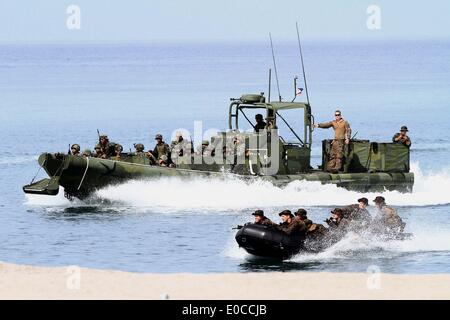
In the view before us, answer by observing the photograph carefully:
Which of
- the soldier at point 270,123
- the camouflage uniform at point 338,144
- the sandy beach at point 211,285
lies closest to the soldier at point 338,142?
the camouflage uniform at point 338,144

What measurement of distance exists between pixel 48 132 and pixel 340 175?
37.0m

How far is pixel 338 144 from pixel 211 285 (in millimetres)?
13969

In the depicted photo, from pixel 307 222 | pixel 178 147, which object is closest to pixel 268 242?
pixel 307 222

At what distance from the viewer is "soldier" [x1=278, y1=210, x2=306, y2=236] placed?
101 feet

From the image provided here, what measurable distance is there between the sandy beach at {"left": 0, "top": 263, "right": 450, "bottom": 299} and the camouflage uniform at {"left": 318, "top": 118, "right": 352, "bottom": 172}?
11.8 meters

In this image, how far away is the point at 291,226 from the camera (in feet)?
101

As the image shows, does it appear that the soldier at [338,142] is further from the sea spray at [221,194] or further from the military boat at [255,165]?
the sea spray at [221,194]

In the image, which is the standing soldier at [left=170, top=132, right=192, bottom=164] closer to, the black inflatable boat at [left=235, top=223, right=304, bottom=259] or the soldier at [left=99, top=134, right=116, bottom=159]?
the soldier at [left=99, top=134, right=116, bottom=159]

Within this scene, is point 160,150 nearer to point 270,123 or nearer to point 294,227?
point 270,123

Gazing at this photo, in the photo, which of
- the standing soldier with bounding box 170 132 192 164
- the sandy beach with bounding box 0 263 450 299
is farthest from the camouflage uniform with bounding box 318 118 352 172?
the sandy beach with bounding box 0 263 450 299

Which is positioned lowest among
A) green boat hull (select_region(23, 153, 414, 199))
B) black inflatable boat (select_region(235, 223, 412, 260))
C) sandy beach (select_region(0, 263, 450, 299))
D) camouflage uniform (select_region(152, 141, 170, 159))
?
sandy beach (select_region(0, 263, 450, 299))

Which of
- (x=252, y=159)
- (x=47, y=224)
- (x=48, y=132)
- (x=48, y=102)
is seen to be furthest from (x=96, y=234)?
(x=48, y=102)

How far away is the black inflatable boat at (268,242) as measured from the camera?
101 feet

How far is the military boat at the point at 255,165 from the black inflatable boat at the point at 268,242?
25.4 ft
